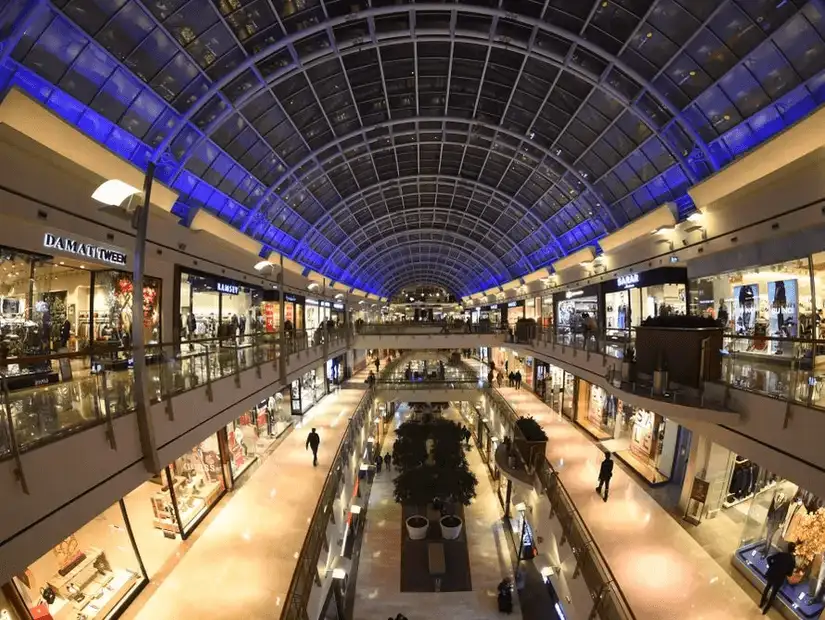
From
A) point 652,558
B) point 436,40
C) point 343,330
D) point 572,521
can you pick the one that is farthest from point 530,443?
point 343,330

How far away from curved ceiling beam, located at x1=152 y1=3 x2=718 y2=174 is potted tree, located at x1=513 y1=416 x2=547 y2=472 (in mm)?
13170

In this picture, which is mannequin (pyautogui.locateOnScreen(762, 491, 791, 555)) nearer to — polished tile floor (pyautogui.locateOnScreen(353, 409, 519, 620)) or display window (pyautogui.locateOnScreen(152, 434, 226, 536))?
polished tile floor (pyautogui.locateOnScreen(353, 409, 519, 620))

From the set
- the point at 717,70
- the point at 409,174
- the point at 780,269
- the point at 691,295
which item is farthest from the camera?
the point at 409,174

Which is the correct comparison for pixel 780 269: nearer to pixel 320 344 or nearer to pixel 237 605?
pixel 237 605

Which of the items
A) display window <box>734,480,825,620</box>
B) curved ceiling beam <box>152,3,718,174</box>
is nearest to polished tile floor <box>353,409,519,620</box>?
display window <box>734,480,825,620</box>

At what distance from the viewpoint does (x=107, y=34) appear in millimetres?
13609

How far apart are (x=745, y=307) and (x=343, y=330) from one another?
930 inches

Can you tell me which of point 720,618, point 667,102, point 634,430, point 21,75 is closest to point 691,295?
point 634,430

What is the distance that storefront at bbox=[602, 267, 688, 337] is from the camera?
17.9m

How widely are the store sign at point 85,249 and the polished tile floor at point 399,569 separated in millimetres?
15137

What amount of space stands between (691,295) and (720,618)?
12161 mm

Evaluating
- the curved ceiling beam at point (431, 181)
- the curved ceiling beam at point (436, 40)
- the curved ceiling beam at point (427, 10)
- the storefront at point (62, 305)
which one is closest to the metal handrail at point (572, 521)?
the storefront at point (62, 305)

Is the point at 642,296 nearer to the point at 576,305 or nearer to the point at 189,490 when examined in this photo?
the point at 576,305

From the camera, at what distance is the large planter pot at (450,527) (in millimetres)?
21938
